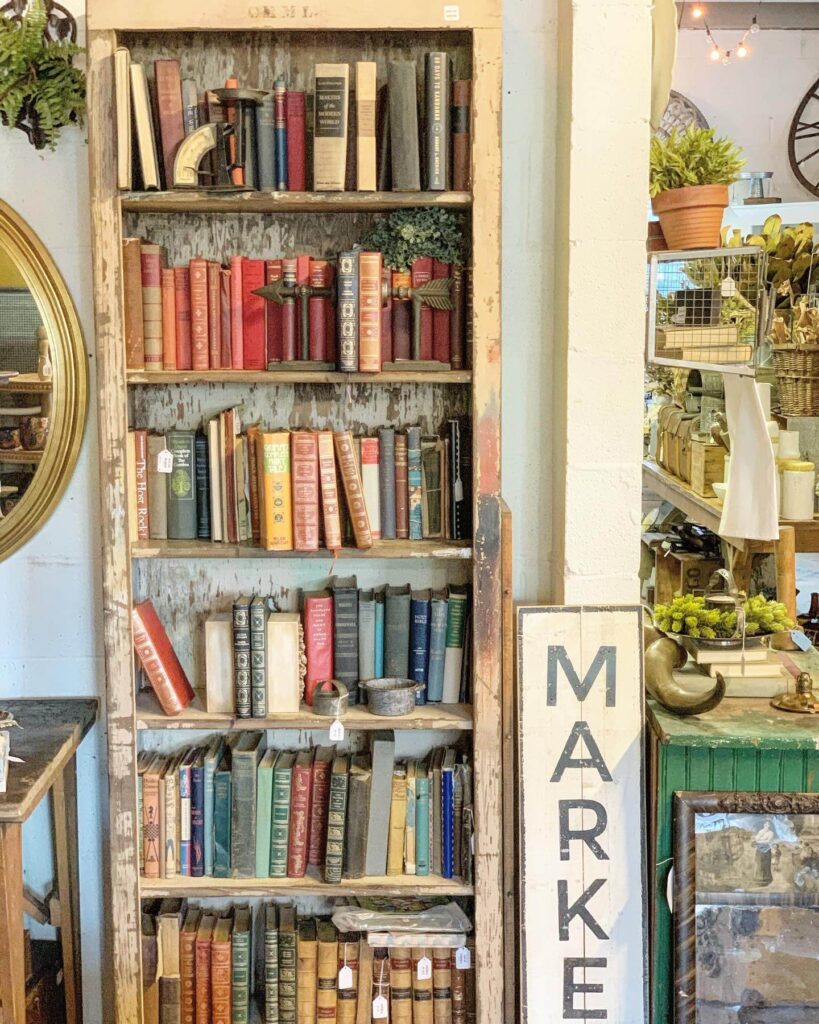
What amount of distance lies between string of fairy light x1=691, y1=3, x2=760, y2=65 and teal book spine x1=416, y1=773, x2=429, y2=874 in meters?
5.53

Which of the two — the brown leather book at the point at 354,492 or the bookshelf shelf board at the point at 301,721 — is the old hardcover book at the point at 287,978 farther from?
the brown leather book at the point at 354,492

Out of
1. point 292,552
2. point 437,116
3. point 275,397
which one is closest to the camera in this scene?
point 437,116

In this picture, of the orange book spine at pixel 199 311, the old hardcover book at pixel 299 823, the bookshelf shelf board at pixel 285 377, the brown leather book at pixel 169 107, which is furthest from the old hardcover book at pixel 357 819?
the brown leather book at pixel 169 107

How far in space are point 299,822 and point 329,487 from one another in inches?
30.8

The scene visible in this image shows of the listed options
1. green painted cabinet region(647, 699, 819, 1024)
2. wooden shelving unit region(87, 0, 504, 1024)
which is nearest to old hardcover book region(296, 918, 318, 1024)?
wooden shelving unit region(87, 0, 504, 1024)

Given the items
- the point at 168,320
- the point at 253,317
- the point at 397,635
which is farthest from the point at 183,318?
the point at 397,635

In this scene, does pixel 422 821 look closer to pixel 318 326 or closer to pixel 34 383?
pixel 318 326

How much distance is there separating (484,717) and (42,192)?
160 cm

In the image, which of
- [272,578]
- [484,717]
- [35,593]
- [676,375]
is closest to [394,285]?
[272,578]

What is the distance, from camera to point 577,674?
2.47 m

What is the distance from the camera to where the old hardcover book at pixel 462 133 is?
231cm

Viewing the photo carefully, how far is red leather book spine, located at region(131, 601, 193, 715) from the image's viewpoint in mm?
2455

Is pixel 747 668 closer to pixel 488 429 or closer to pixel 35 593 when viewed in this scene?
pixel 488 429

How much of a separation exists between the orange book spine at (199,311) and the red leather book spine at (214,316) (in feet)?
0.04
